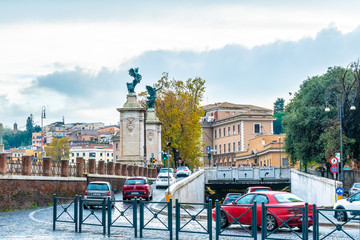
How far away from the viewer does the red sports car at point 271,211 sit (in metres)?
17.8

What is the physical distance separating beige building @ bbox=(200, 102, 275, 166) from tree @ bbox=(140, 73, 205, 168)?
40976 millimetres

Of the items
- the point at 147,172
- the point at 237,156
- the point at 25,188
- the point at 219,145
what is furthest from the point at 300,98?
the point at 219,145

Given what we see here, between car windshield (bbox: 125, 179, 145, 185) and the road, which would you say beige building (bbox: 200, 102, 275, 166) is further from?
the road

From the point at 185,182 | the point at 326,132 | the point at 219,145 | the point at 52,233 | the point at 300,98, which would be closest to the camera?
the point at 52,233

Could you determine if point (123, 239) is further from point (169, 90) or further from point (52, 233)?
point (169, 90)

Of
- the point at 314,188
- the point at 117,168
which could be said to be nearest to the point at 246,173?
the point at 117,168

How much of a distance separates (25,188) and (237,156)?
97396 millimetres

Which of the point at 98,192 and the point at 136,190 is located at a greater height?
the point at 98,192

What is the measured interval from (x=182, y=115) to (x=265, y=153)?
36967 mm

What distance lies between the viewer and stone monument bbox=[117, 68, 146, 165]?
6781 cm

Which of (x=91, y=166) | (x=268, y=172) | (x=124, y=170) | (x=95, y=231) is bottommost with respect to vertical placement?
(x=95, y=231)

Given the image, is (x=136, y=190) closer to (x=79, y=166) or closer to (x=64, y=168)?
(x=64, y=168)

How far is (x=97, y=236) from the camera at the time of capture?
Answer: 20.8 metres

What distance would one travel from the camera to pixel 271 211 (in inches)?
711
